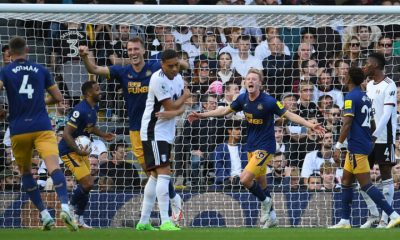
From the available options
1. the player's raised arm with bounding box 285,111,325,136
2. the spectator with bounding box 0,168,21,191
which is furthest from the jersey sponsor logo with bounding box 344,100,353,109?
the spectator with bounding box 0,168,21,191

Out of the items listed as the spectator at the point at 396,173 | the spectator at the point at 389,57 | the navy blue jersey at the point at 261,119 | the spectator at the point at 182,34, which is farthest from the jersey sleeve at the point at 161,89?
the spectator at the point at 396,173

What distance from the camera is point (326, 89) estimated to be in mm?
16453

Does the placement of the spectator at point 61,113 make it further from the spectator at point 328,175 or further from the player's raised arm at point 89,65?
the spectator at point 328,175

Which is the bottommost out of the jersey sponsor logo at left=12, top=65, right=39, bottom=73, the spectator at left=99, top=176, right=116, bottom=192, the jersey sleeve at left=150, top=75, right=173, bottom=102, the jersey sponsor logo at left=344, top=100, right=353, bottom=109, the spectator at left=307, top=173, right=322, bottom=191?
the spectator at left=99, top=176, right=116, bottom=192

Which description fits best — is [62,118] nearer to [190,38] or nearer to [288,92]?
[190,38]

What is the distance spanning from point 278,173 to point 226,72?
1.78 metres

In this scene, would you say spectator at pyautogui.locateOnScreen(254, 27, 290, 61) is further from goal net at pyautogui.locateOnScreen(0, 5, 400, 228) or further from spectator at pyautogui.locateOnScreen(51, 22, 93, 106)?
spectator at pyautogui.locateOnScreen(51, 22, 93, 106)

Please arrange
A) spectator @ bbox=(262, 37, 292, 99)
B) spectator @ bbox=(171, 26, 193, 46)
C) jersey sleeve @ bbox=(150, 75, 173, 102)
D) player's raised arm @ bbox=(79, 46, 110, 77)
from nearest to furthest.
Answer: jersey sleeve @ bbox=(150, 75, 173, 102) < player's raised arm @ bbox=(79, 46, 110, 77) < spectator @ bbox=(262, 37, 292, 99) < spectator @ bbox=(171, 26, 193, 46)

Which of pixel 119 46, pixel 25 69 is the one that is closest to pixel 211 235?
pixel 25 69

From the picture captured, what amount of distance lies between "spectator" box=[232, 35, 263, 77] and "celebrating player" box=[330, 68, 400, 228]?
2673mm

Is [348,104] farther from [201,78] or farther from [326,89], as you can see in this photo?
[201,78]

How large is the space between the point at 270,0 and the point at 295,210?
184 inches

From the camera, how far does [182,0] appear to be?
19391mm

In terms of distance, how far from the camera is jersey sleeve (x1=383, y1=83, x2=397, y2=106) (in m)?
14.7
